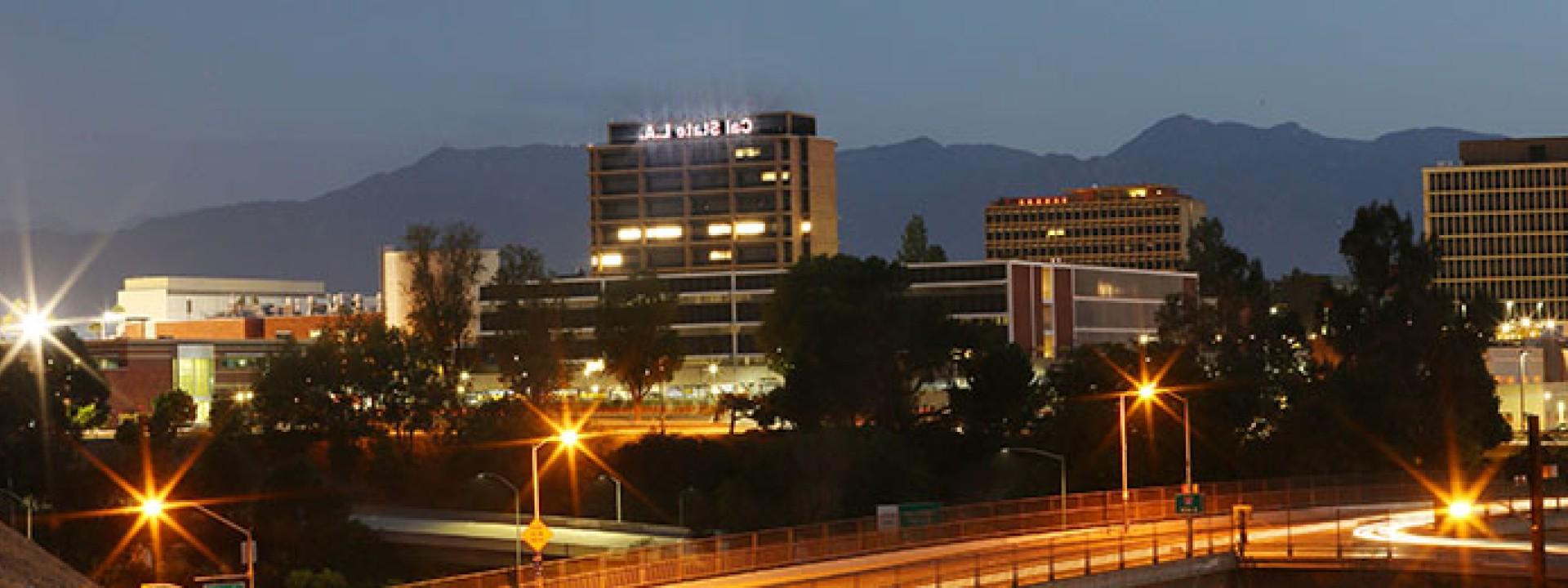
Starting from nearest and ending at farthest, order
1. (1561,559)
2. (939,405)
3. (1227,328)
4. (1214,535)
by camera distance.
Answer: (1561,559) → (1214,535) → (1227,328) → (939,405)

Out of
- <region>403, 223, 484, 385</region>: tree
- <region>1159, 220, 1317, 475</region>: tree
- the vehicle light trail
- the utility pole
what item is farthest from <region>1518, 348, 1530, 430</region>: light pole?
the utility pole

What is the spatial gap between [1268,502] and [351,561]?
2165 inches

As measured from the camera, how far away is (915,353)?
513 feet

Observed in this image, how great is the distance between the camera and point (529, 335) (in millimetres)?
181375

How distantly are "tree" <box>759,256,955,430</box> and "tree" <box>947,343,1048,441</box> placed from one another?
21.7 ft

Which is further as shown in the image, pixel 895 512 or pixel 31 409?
pixel 31 409

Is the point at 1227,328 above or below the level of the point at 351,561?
above

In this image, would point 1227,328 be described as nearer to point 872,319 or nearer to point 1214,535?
point 872,319

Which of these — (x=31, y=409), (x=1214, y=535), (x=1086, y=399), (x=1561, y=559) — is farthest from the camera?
(x=31, y=409)

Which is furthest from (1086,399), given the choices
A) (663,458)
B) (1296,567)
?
(1296,567)

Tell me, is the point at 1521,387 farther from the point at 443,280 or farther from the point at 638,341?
the point at 443,280

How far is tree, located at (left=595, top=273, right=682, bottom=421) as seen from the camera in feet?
610

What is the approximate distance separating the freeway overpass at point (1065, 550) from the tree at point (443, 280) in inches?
3607

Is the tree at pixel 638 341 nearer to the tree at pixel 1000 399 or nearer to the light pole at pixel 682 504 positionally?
the tree at pixel 1000 399
